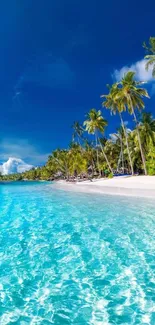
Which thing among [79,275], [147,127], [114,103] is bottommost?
[79,275]

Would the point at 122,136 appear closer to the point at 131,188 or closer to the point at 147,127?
the point at 147,127

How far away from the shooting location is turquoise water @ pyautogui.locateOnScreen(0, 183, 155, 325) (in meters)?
4.00

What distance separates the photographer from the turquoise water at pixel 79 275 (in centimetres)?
400

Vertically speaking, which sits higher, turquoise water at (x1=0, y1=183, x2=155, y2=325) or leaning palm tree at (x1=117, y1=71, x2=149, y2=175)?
leaning palm tree at (x1=117, y1=71, x2=149, y2=175)

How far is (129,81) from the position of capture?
36469 millimetres

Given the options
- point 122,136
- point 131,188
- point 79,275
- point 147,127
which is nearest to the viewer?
point 79,275

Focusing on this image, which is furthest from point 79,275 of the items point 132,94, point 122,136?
point 122,136

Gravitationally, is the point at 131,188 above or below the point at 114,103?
below

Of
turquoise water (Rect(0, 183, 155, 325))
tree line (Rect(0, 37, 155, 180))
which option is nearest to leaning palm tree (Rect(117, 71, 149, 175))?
tree line (Rect(0, 37, 155, 180))

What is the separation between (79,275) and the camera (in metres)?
5.53

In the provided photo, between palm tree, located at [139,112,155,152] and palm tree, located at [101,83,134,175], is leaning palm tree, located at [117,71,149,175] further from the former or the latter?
palm tree, located at [139,112,155,152]

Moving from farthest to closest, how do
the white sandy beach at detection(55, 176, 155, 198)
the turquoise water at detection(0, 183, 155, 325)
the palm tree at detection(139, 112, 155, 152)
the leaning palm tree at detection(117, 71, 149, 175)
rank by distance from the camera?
the palm tree at detection(139, 112, 155, 152) < the leaning palm tree at detection(117, 71, 149, 175) < the white sandy beach at detection(55, 176, 155, 198) < the turquoise water at detection(0, 183, 155, 325)

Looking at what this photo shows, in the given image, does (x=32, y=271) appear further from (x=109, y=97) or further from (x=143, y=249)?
(x=109, y=97)

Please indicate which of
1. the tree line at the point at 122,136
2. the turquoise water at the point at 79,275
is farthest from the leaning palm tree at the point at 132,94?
the turquoise water at the point at 79,275
